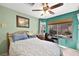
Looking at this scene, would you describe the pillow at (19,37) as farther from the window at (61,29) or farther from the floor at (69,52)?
the floor at (69,52)

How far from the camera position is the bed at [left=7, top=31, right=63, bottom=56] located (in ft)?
4.34

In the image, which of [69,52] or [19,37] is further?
[19,37]

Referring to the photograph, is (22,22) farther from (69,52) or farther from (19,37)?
(69,52)

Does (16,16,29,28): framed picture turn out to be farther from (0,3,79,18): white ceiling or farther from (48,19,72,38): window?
(48,19,72,38): window

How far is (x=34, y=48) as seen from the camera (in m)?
1.37

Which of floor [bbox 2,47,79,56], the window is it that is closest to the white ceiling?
the window

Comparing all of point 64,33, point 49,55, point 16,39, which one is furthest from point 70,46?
point 16,39

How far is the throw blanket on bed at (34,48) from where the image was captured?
1.32 meters

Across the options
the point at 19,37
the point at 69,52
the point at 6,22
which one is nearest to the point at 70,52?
the point at 69,52

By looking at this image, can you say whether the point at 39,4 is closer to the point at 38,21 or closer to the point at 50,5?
the point at 50,5

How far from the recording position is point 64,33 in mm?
1423

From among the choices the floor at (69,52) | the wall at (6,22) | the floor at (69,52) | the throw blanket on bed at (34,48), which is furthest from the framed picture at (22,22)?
the floor at (69,52)

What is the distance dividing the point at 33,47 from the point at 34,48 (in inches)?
1.0

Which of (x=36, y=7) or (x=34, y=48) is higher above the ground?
(x=36, y=7)
